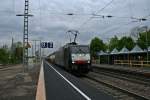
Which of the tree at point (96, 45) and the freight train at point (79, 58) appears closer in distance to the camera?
the freight train at point (79, 58)

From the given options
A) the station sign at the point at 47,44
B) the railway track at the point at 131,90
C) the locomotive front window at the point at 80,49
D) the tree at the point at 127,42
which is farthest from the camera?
the tree at the point at 127,42

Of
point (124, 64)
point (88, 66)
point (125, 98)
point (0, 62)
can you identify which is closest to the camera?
point (125, 98)

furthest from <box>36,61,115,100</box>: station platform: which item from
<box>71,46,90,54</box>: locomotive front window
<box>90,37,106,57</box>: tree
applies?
<box>90,37,106,57</box>: tree

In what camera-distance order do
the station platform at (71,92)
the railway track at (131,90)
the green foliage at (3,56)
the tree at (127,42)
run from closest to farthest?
the station platform at (71,92)
the railway track at (131,90)
the green foliage at (3,56)
the tree at (127,42)

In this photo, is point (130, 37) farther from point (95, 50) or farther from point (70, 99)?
point (70, 99)

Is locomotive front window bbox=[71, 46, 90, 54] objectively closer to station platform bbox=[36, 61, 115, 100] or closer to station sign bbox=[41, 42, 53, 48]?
station platform bbox=[36, 61, 115, 100]

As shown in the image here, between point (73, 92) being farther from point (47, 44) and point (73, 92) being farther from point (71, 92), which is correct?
point (47, 44)

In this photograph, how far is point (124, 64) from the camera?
5606cm

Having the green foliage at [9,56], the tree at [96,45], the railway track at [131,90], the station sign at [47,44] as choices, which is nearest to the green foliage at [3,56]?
the green foliage at [9,56]

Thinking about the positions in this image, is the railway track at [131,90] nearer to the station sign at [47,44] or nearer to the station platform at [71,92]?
the station platform at [71,92]

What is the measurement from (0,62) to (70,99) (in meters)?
89.0

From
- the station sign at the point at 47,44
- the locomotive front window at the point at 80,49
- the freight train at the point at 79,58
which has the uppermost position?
the station sign at the point at 47,44

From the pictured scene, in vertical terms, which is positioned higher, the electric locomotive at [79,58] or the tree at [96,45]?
the tree at [96,45]

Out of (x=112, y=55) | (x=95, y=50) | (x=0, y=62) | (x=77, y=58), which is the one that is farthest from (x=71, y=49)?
(x=95, y=50)
